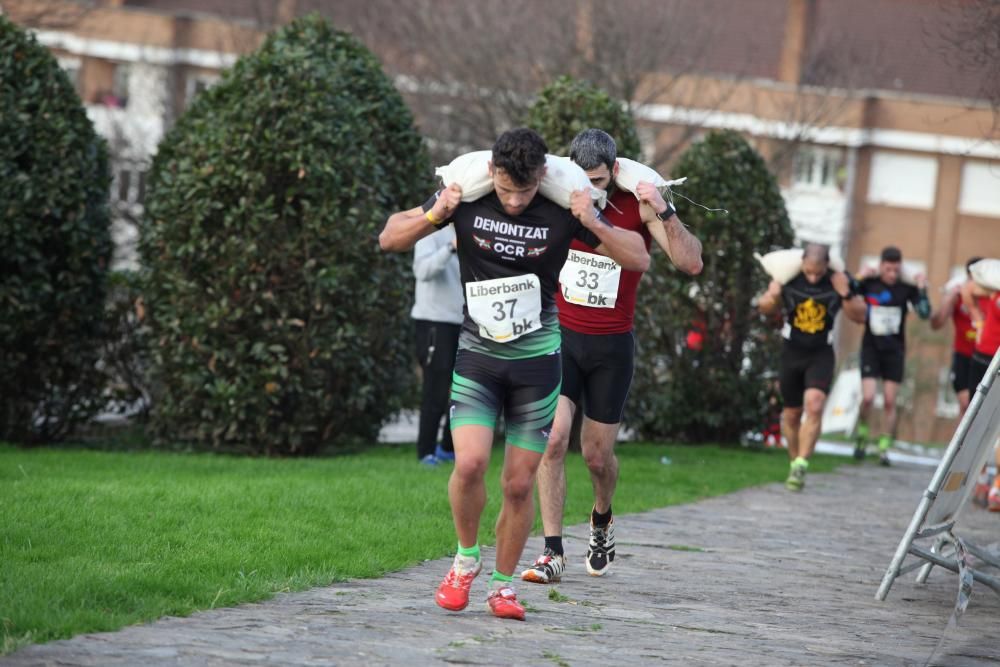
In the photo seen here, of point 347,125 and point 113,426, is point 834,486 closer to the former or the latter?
point 347,125

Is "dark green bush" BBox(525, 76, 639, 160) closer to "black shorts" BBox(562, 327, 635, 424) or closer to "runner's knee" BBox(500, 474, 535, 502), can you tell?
"black shorts" BBox(562, 327, 635, 424)

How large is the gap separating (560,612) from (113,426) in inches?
373

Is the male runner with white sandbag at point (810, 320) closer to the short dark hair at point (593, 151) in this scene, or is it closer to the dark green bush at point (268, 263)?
the dark green bush at point (268, 263)

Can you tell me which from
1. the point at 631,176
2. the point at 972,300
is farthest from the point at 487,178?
the point at 972,300

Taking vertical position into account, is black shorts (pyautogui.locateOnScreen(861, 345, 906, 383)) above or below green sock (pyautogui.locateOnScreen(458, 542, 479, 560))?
above

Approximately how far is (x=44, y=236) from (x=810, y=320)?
22.7 ft

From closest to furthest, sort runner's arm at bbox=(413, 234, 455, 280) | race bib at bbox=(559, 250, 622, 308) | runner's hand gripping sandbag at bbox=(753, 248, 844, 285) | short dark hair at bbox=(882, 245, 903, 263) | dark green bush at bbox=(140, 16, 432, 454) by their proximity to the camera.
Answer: race bib at bbox=(559, 250, 622, 308) < runner's arm at bbox=(413, 234, 455, 280) < dark green bush at bbox=(140, 16, 432, 454) < runner's hand gripping sandbag at bbox=(753, 248, 844, 285) < short dark hair at bbox=(882, 245, 903, 263)

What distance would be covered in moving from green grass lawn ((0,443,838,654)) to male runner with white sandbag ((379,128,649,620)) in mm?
722

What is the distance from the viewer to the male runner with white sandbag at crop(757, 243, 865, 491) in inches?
546

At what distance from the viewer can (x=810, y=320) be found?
45.7 feet

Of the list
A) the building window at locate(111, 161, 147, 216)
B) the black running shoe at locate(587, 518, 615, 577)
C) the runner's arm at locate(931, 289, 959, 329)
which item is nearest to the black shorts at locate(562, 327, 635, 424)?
the black running shoe at locate(587, 518, 615, 577)

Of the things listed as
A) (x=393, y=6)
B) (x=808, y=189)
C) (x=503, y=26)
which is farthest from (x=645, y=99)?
(x=808, y=189)

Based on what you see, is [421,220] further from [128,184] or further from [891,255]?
[128,184]

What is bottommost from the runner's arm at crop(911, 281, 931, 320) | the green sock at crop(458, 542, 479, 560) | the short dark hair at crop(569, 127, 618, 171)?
the green sock at crop(458, 542, 479, 560)
